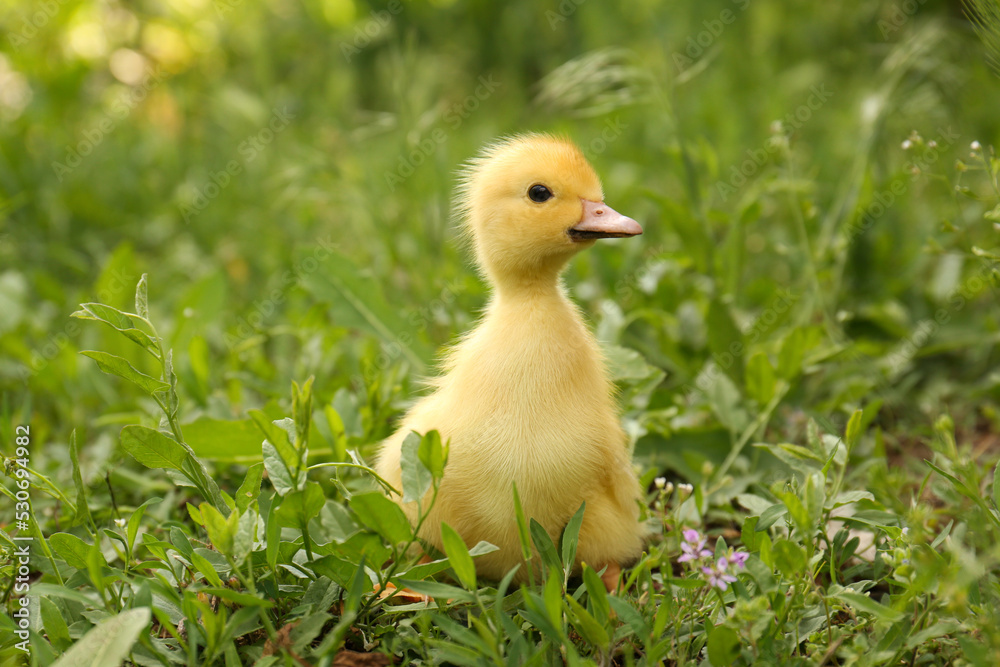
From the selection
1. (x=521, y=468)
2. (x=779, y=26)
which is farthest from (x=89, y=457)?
(x=779, y=26)

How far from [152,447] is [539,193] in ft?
3.84

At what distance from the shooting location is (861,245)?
3648 mm

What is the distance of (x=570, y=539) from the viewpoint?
1.90 meters

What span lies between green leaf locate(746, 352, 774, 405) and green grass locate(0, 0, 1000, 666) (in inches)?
0.5

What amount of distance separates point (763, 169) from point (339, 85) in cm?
295

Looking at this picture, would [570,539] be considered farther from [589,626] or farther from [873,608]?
[873,608]
